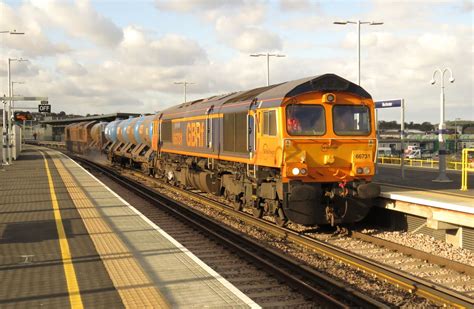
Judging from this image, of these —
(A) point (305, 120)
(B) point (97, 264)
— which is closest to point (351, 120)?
(A) point (305, 120)

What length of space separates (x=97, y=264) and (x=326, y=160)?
19.6ft

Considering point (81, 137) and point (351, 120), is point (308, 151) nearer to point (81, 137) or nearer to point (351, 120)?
point (351, 120)

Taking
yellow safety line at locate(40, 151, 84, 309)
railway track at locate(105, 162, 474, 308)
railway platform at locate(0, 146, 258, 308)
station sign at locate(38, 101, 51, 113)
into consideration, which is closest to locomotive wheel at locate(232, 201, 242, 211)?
railway track at locate(105, 162, 474, 308)

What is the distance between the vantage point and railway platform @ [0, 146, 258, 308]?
6500mm

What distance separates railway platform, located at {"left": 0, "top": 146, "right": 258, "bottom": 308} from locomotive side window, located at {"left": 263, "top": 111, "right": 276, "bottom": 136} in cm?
367

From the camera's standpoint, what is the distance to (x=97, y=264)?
8.31 metres

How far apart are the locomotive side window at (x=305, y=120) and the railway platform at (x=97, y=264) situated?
403 cm

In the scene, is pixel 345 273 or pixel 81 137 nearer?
pixel 345 273

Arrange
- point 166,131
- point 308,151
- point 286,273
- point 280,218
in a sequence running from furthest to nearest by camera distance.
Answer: point 166,131 < point 280,218 < point 308,151 < point 286,273

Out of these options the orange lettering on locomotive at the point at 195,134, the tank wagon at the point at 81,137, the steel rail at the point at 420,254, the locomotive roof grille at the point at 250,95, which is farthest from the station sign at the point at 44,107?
the steel rail at the point at 420,254

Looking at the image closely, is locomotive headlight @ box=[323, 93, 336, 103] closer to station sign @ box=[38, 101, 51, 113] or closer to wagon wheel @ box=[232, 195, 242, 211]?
wagon wheel @ box=[232, 195, 242, 211]

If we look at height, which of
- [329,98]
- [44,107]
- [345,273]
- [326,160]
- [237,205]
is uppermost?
[44,107]

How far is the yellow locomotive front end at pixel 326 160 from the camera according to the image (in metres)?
11.3

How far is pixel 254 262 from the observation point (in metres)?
8.95
